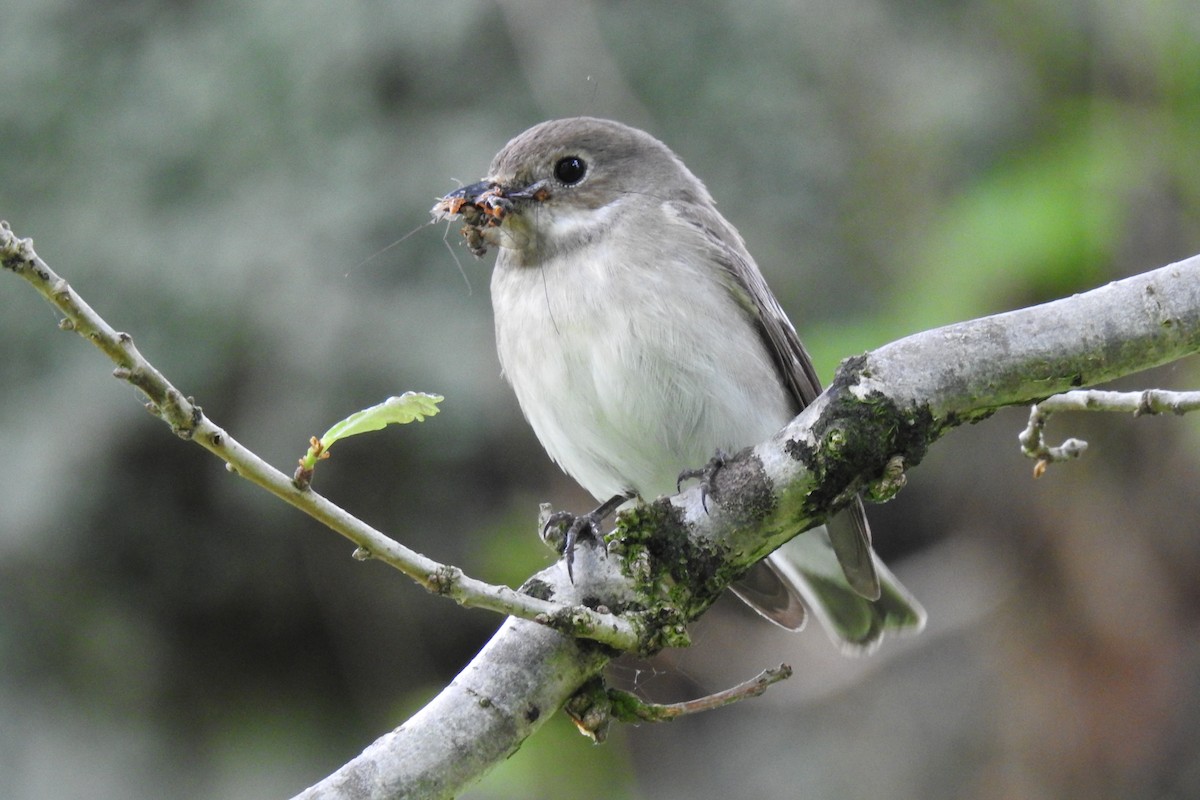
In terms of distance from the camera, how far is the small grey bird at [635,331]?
12.2 feet

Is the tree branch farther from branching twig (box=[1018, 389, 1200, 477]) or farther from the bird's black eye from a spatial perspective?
the bird's black eye

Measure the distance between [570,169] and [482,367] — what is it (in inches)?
64.1

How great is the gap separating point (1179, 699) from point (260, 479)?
4.60 meters

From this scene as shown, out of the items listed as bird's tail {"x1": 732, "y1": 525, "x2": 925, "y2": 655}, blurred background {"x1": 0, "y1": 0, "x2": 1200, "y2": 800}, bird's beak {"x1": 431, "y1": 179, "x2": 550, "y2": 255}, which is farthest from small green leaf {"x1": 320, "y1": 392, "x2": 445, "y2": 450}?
blurred background {"x1": 0, "y1": 0, "x2": 1200, "y2": 800}

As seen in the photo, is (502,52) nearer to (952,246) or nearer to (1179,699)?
(952,246)

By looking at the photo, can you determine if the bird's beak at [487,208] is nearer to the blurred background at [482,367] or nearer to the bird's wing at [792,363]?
the bird's wing at [792,363]

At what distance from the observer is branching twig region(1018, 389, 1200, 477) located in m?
2.78

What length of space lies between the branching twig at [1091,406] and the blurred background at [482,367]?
1.98 metres

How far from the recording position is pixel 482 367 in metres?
5.52

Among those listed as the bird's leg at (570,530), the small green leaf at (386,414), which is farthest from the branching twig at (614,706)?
the small green leaf at (386,414)

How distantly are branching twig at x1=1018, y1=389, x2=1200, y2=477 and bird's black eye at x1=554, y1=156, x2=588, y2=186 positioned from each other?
1652 millimetres

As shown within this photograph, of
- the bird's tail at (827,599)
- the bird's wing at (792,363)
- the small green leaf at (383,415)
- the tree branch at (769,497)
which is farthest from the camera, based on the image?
the bird's tail at (827,599)

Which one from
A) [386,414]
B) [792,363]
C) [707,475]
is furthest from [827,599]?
[386,414]

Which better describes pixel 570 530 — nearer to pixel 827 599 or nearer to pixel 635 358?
pixel 635 358
